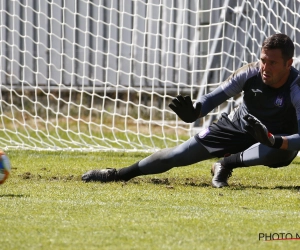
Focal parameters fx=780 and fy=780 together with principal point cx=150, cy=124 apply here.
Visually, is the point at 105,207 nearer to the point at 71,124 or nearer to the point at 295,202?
the point at 295,202

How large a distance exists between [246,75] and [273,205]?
123 centimetres

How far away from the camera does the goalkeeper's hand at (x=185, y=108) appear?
6.07 meters

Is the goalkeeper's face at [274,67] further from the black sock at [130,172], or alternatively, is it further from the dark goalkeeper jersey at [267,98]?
the black sock at [130,172]

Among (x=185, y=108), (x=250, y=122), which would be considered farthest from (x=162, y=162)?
(x=250, y=122)

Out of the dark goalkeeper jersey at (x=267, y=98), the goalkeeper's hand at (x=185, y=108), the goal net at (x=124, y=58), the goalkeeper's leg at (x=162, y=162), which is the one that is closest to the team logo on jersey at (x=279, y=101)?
the dark goalkeeper jersey at (x=267, y=98)

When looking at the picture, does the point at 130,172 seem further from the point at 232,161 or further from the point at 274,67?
the point at 274,67

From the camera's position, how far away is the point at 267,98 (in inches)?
244

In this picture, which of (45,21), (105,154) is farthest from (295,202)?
(45,21)

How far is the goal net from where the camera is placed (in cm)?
1077

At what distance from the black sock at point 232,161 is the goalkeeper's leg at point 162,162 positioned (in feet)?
0.68

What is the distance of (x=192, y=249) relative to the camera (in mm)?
4020

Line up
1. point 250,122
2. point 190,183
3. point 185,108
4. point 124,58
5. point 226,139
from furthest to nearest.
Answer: point 124,58 → point 190,183 → point 226,139 → point 185,108 → point 250,122

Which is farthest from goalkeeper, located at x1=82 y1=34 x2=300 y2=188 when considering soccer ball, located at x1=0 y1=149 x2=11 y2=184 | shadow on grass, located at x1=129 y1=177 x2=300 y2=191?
soccer ball, located at x1=0 y1=149 x2=11 y2=184

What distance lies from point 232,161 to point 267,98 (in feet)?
2.43
